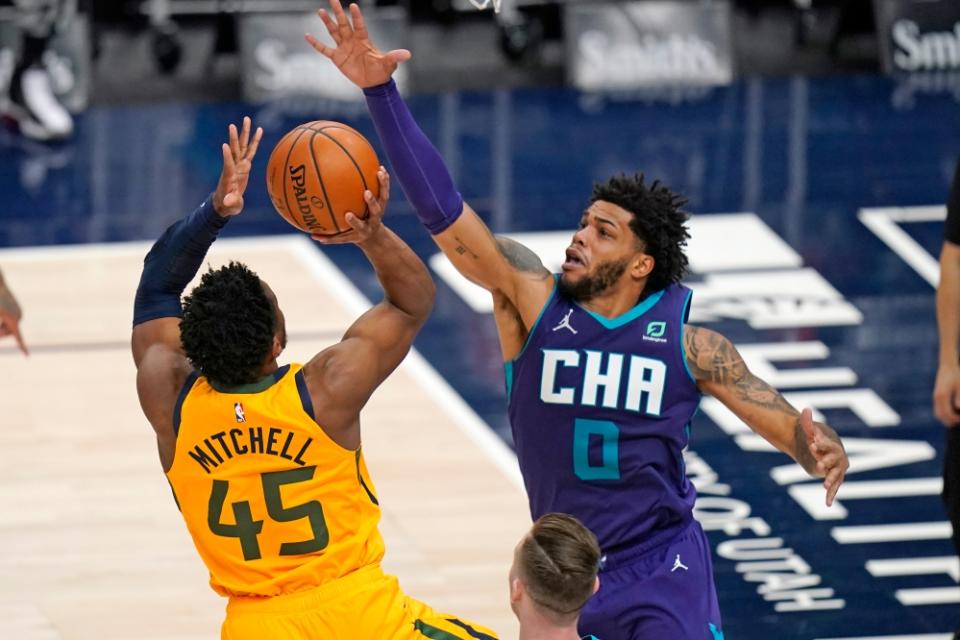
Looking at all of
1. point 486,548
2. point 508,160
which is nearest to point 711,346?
point 486,548

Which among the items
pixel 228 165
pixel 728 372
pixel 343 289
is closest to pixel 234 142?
pixel 228 165

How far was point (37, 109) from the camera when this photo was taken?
1376 cm

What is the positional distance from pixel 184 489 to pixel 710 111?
1021 cm

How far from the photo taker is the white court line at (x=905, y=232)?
→ 10461 millimetres

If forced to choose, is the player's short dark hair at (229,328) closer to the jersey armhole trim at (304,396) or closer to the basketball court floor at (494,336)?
the jersey armhole trim at (304,396)

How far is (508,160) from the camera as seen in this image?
42.6 feet

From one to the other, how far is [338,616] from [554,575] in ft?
2.90

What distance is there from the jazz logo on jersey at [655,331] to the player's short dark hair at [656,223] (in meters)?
0.16

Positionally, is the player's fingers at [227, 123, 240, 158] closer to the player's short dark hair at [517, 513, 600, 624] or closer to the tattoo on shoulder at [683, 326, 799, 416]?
the tattoo on shoulder at [683, 326, 799, 416]

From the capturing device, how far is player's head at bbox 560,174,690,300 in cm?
503

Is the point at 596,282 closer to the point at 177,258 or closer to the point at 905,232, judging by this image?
the point at 177,258

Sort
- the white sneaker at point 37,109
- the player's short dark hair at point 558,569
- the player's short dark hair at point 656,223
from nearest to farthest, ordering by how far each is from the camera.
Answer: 1. the player's short dark hair at point 558,569
2. the player's short dark hair at point 656,223
3. the white sneaker at point 37,109

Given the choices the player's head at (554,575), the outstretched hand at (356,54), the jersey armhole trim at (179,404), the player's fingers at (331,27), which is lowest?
the player's head at (554,575)

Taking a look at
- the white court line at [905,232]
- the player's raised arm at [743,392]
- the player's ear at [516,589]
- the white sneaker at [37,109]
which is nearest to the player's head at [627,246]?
the player's raised arm at [743,392]
